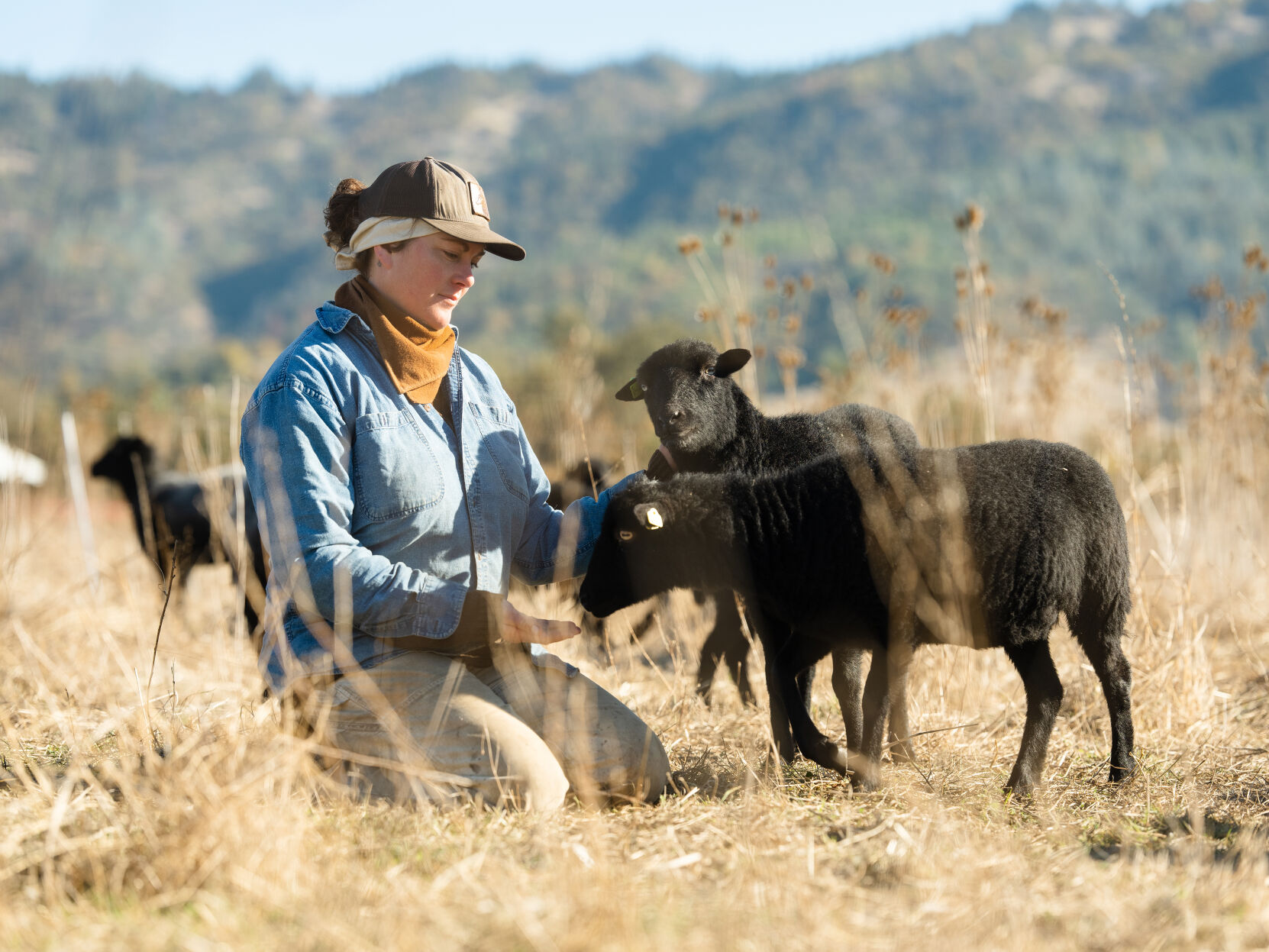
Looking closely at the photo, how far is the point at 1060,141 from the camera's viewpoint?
10206cm

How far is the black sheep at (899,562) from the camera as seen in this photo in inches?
156

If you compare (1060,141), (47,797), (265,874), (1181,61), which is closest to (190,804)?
(265,874)

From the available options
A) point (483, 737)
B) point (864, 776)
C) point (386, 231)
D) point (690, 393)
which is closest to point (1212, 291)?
point (690, 393)

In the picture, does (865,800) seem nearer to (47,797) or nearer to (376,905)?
(376,905)

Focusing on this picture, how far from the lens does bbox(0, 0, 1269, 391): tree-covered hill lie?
75125 millimetres

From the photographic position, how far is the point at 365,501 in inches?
151

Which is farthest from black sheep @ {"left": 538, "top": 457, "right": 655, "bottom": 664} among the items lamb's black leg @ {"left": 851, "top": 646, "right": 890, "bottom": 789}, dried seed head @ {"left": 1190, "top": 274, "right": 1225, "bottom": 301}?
dried seed head @ {"left": 1190, "top": 274, "right": 1225, "bottom": 301}

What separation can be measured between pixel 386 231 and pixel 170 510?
5.81 meters

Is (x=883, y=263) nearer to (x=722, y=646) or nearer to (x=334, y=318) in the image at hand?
(x=722, y=646)

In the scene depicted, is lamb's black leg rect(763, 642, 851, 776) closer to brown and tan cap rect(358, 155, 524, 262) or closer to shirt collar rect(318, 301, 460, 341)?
brown and tan cap rect(358, 155, 524, 262)

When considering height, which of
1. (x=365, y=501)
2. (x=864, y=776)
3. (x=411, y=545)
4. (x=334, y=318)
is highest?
(x=334, y=318)

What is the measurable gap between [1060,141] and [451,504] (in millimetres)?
110232

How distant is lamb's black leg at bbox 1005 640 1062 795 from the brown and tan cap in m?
2.33

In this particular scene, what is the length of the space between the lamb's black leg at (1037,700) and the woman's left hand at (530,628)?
5.43 ft
